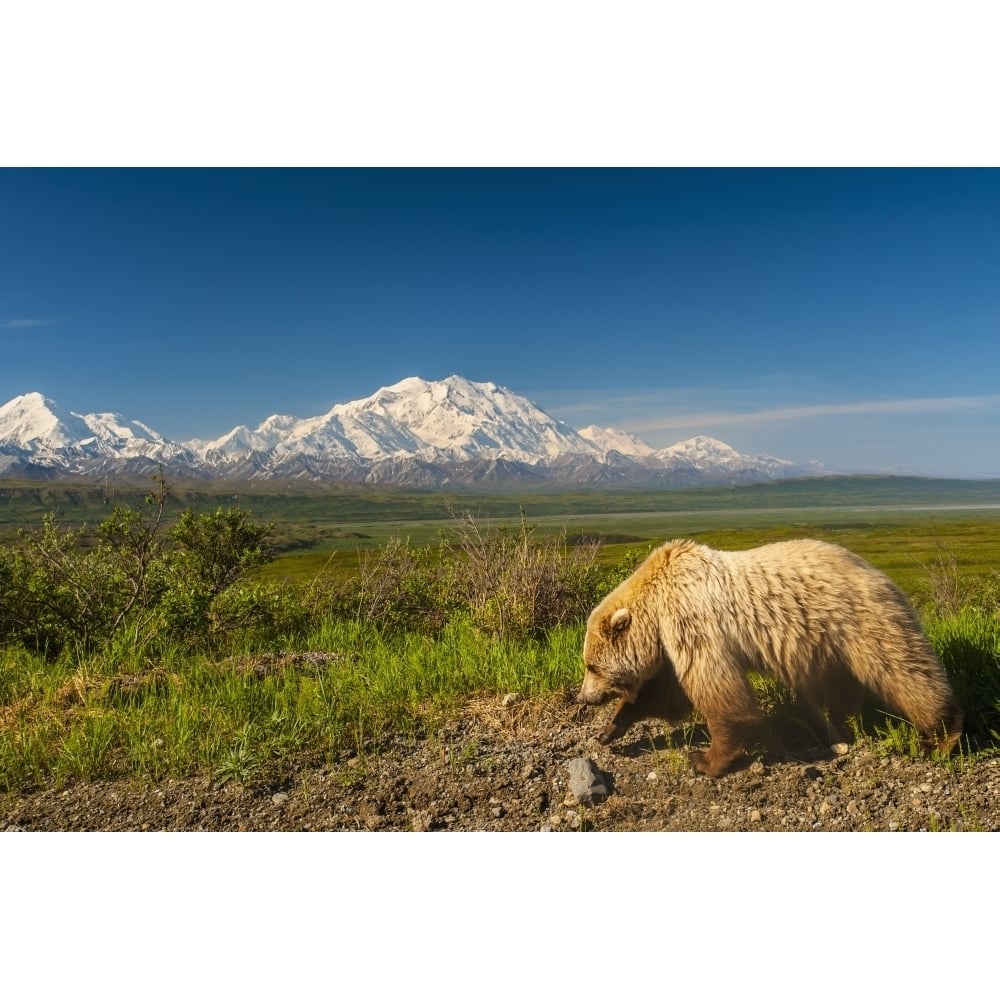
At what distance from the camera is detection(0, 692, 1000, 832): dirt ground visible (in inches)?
144

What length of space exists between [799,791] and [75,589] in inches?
281

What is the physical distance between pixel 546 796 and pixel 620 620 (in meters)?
1.17

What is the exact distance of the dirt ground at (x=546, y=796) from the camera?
365cm

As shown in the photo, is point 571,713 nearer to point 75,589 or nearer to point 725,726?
point 725,726

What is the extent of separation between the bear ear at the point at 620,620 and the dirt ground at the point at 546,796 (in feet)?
2.63

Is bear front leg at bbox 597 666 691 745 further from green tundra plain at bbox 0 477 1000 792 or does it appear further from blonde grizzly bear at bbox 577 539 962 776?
green tundra plain at bbox 0 477 1000 792

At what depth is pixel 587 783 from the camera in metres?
3.89

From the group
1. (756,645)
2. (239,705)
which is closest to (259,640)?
(239,705)

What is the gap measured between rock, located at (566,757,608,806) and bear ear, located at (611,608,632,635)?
2.81 feet

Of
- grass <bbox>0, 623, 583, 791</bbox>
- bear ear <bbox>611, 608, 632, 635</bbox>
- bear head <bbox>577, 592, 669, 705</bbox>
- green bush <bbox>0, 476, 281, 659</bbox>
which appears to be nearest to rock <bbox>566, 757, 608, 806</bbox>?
bear head <bbox>577, 592, 669, 705</bbox>

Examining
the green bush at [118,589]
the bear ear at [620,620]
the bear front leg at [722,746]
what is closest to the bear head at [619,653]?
the bear ear at [620,620]

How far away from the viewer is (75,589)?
7125mm

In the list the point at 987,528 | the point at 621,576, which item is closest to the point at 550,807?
the point at 621,576

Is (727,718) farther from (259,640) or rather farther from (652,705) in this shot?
(259,640)
